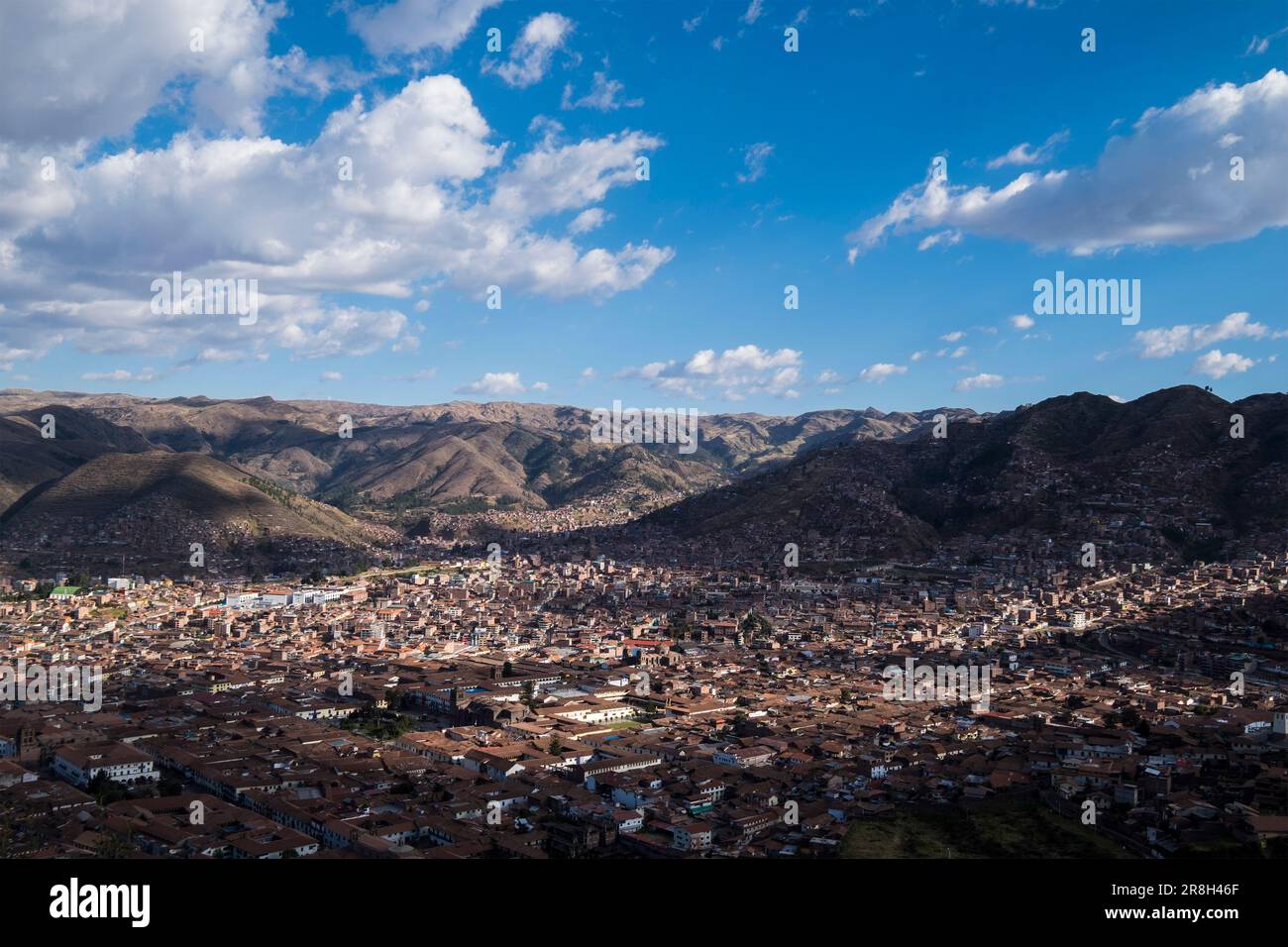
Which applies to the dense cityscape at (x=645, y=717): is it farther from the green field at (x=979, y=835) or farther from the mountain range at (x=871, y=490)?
the mountain range at (x=871, y=490)

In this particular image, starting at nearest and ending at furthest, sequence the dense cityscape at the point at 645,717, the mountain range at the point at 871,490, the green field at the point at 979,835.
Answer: the green field at the point at 979,835 → the dense cityscape at the point at 645,717 → the mountain range at the point at 871,490

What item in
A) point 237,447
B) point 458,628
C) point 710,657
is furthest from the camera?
point 237,447

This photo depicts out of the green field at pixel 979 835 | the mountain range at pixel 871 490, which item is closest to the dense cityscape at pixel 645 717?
the green field at pixel 979 835

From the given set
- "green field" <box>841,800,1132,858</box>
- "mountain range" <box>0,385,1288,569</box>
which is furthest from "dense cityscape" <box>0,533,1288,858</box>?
"mountain range" <box>0,385,1288,569</box>

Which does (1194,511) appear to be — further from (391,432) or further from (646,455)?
(391,432)

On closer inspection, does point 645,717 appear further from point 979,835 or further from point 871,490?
point 871,490

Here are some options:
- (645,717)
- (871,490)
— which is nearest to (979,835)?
(645,717)

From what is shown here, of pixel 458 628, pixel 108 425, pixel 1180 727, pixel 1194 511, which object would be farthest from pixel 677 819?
pixel 108 425

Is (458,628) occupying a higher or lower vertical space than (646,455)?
lower
